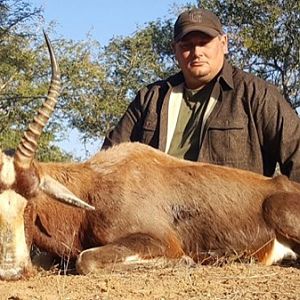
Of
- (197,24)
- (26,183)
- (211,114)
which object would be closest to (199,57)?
(197,24)

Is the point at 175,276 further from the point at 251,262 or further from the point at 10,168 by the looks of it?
the point at 10,168

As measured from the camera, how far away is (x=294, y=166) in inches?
267

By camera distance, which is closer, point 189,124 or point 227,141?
point 227,141

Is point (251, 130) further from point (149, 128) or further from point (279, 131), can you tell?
point (149, 128)

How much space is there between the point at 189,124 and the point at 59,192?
1.86 m

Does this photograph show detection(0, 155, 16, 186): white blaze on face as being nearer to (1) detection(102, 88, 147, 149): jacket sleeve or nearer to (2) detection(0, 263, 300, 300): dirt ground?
(2) detection(0, 263, 300, 300): dirt ground

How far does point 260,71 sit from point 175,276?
19.4 m

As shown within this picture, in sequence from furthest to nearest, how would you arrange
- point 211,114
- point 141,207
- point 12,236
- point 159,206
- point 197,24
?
point 197,24 → point 211,114 → point 159,206 → point 141,207 → point 12,236

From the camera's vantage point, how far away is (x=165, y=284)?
15.7 ft

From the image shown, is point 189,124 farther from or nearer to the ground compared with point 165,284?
farther from the ground

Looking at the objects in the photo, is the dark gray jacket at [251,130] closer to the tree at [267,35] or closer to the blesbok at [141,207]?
the blesbok at [141,207]

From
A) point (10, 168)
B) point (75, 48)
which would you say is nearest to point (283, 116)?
point (10, 168)

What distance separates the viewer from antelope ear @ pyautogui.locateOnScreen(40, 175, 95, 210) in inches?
223

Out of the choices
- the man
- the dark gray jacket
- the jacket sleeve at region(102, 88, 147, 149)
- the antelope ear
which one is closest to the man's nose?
the man
